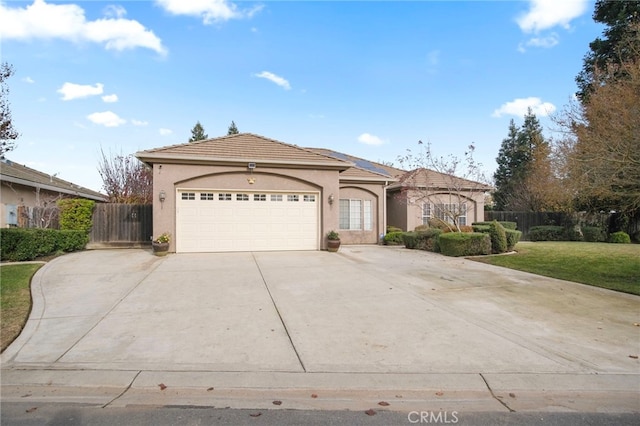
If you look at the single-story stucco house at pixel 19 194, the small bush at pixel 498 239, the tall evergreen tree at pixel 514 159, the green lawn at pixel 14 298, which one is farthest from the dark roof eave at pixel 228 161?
the tall evergreen tree at pixel 514 159

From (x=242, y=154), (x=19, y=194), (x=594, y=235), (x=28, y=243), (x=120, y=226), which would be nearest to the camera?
(x=28, y=243)

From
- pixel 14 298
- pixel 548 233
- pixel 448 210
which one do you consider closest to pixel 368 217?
pixel 448 210

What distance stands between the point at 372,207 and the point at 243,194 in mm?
7680

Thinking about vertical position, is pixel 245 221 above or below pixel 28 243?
above

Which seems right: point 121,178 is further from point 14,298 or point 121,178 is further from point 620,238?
point 620,238

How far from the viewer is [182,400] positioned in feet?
11.4

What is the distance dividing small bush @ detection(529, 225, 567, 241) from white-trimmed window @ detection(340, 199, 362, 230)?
12.6m

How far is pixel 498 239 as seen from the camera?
14.8 m

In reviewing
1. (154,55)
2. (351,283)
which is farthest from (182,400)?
(154,55)

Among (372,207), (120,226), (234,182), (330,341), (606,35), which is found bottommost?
(330,341)

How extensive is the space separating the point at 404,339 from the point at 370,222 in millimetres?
14463

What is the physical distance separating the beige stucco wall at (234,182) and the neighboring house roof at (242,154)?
0.30m

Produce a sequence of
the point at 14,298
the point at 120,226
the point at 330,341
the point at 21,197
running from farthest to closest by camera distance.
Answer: the point at 120,226 < the point at 21,197 < the point at 14,298 < the point at 330,341

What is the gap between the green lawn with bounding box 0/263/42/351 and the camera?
537cm
